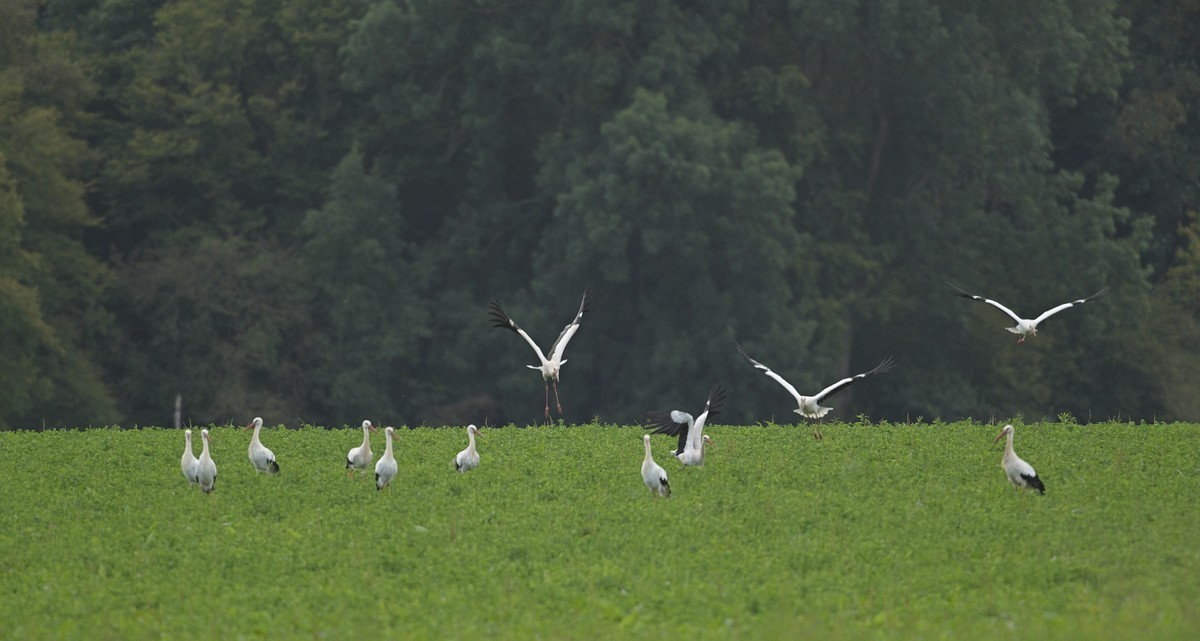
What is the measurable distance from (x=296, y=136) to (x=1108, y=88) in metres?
A: 19.0

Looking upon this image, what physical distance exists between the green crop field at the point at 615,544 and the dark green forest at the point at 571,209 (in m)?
20.8

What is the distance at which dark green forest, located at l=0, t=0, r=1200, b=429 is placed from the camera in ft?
135

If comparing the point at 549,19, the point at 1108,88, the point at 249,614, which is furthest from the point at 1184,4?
the point at 249,614

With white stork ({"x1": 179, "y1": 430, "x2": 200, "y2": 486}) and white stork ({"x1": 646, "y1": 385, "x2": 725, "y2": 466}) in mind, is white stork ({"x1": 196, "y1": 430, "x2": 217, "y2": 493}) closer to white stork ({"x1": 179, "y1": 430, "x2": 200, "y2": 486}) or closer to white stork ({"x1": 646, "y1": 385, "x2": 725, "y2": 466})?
white stork ({"x1": 179, "y1": 430, "x2": 200, "y2": 486})

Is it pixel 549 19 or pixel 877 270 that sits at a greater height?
pixel 549 19

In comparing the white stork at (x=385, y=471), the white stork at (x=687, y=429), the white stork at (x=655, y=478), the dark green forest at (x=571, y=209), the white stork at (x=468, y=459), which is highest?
the white stork at (x=655, y=478)

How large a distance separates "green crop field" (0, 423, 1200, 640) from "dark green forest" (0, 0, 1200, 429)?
2081cm

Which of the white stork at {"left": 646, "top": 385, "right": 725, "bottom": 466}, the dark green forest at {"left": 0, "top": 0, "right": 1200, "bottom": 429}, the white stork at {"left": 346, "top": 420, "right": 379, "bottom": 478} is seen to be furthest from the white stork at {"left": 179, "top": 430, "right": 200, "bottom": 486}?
the dark green forest at {"left": 0, "top": 0, "right": 1200, "bottom": 429}

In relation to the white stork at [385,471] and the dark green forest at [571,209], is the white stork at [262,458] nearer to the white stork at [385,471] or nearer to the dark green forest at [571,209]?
the white stork at [385,471]

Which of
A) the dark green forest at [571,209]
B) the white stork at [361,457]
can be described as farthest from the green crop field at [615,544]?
the dark green forest at [571,209]

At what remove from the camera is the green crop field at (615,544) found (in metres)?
12.7

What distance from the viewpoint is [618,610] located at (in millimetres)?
12930

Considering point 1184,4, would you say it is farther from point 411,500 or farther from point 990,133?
point 411,500

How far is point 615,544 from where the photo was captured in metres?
15.0
